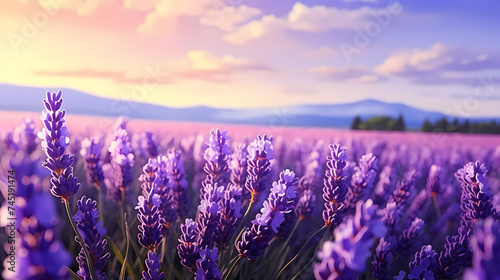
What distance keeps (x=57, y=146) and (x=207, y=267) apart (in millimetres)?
543

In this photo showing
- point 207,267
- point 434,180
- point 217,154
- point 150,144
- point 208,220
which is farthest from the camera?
point 150,144

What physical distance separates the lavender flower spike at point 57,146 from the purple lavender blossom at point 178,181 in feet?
1.30

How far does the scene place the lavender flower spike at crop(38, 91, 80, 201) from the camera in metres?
1.17

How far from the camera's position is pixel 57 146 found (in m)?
1.18

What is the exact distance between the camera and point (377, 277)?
4.35 ft

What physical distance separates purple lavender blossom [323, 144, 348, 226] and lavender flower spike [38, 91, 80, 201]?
776 millimetres

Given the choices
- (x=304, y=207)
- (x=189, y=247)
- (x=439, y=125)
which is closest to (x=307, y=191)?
(x=304, y=207)

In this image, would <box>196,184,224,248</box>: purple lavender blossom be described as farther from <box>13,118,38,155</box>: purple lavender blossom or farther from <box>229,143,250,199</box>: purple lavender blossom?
<box>13,118,38,155</box>: purple lavender blossom

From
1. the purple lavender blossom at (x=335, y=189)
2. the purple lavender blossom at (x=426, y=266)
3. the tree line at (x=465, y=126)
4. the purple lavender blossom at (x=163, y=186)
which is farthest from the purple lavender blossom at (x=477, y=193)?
the tree line at (x=465, y=126)

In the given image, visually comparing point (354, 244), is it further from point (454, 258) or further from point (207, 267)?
point (454, 258)

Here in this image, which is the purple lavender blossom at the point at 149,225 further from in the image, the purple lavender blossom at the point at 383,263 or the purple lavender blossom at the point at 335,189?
the purple lavender blossom at the point at 383,263

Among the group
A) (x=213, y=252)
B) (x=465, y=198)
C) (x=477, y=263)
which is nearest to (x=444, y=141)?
(x=465, y=198)

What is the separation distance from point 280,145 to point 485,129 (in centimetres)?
354

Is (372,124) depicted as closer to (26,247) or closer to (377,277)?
(377,277)
